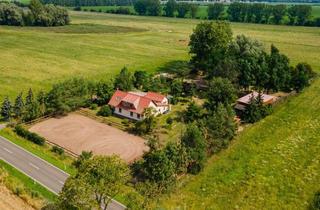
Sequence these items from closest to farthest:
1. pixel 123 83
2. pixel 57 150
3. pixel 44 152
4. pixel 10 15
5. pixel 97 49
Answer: pixel 44 152 < pixel 57 150 < pixel 123 83 < pixel 97 49 < pixel 10 15

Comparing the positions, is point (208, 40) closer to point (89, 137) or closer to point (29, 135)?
point (89, 137)

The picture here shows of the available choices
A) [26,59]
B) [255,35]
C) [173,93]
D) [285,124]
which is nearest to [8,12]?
[26,59]

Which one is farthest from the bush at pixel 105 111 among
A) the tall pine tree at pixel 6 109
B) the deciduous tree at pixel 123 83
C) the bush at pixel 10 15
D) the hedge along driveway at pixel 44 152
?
the bush at pixel 10 15

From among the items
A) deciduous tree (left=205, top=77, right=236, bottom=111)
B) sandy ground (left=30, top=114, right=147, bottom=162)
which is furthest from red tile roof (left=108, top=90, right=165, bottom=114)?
deciduous tree (left=205, top=77, right=236, bottom=111)

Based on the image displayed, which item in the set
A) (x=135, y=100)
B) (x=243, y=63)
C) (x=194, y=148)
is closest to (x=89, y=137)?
(x=135, y=100)

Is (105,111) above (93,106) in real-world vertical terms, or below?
above

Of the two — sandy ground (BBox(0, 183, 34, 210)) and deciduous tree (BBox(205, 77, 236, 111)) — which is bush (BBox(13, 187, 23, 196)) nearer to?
sandy ground (BBox(0, 183, 34, 210))

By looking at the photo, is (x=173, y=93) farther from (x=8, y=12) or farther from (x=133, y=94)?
(x=8, y=12)

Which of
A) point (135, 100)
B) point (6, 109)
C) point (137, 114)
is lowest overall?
point (137, 114)
